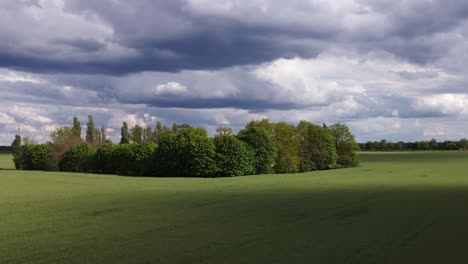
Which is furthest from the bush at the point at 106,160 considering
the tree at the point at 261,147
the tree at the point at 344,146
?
the tree at the point at 344,146

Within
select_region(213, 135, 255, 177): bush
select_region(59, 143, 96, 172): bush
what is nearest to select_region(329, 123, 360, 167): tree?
select_region(213, 135, 255, 177): bush

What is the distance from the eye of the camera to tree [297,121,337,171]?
313 ft

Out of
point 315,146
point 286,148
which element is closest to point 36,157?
point 286,148

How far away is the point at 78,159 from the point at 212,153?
34.0 meters

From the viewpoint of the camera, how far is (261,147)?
80812 mm

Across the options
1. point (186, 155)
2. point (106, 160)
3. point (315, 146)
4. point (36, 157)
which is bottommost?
point (106, 160)

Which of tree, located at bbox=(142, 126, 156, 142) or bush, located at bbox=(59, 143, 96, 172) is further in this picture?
tree, located at bbox=(142, 126, 156, 142)

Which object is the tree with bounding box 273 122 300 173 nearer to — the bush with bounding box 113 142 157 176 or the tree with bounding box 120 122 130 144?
the bush with bounding box 113 142 157 176

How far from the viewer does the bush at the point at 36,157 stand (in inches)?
3932

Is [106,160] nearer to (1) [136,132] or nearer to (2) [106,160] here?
(2) [106,160]

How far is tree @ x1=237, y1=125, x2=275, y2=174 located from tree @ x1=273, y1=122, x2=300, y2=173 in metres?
4.10

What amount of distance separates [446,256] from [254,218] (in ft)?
33.6

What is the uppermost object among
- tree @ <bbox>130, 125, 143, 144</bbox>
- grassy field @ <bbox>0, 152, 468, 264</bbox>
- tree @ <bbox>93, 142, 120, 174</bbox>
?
tree @ <bbox>130, 125, 143, 144</bbox>

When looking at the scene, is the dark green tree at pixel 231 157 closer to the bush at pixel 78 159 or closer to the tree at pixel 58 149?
the bush at pixel 78 159
